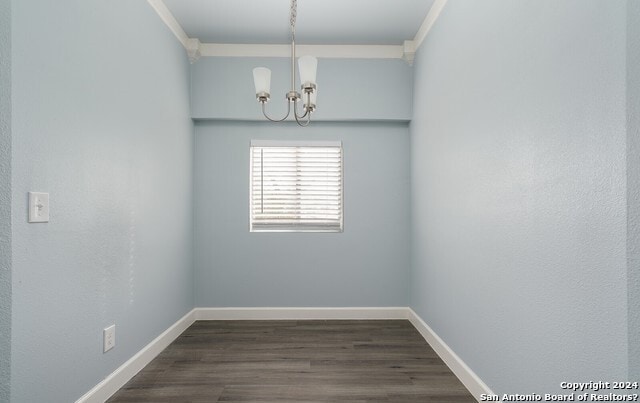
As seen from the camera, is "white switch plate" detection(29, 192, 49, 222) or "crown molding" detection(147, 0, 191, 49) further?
"crown molding" detection(147, 0, 191, 49)

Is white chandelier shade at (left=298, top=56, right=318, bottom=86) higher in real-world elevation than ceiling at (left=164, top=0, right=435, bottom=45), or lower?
lower

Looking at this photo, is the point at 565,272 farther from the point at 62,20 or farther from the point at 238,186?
the point at 238,186

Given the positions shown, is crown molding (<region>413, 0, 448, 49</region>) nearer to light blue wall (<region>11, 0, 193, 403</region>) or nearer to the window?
the window

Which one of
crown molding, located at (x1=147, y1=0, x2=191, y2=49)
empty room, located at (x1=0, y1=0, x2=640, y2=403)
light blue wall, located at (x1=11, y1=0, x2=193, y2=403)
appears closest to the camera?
empty room, located at (x1=0, y1=0, x2=640, y2=403)

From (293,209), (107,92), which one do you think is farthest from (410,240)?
(107,92)

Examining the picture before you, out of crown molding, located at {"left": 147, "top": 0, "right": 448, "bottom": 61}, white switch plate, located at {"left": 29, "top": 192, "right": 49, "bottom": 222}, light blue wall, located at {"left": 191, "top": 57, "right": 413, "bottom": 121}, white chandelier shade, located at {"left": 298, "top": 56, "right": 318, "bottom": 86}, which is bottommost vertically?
white switch plate, located at {"left": 29, "top": 192, "right": 49, "bottom": 222}

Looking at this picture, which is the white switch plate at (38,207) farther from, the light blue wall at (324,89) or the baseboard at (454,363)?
→ the baseboard at (454,363)

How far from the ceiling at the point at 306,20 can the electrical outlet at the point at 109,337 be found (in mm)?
2347

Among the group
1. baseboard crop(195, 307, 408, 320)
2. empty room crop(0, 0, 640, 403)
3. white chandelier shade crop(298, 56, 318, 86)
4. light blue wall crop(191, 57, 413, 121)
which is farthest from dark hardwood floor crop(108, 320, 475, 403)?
light blue wall crop(191, 57, 413, 121)

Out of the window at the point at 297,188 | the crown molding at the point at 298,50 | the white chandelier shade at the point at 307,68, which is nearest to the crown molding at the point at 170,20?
the crown molding at the point at 298,50

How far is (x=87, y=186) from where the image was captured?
6.00 ft

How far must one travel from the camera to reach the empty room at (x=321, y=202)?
125cm

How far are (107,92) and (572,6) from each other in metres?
2.23

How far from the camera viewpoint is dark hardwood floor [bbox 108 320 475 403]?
2.08m
